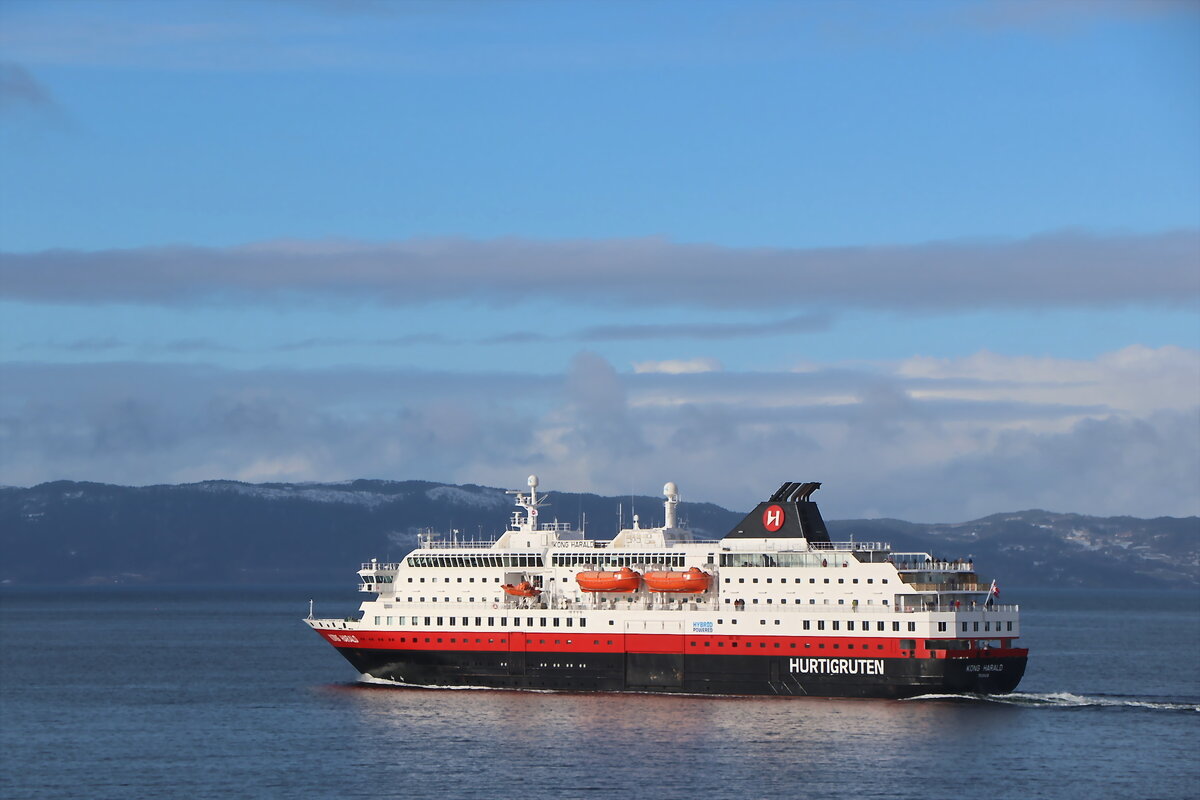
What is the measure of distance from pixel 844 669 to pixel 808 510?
7.67 meters

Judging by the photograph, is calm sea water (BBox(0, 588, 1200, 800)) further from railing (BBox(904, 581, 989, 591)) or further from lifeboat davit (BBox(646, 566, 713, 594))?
lifeboat davit (BBox(646, 566, 713, 594))

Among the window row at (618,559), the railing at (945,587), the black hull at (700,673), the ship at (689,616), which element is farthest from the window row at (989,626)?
the window row at (618,559)

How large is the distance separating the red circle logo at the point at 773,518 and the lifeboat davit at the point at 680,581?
3.49 metres

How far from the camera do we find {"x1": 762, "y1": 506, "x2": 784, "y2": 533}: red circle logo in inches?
2830

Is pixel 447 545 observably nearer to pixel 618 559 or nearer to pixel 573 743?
pixel 618 559

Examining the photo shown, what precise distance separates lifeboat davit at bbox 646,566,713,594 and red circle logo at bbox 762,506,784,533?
3.49 m

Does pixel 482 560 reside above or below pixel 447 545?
below

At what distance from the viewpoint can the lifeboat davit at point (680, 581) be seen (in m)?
71.2

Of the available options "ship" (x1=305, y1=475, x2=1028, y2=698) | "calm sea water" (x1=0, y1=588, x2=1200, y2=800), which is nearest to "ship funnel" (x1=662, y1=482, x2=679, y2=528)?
"ship" (x1=305, y1=475, x2=1028, y2=698)

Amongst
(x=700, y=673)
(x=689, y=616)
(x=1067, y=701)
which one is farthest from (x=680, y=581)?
(x=1067, y=701)

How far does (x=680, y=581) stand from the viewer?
235 ft

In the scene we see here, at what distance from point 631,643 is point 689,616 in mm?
2900

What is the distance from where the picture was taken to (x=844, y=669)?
6825cm

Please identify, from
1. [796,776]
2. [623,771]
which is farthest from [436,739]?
[796,776]
